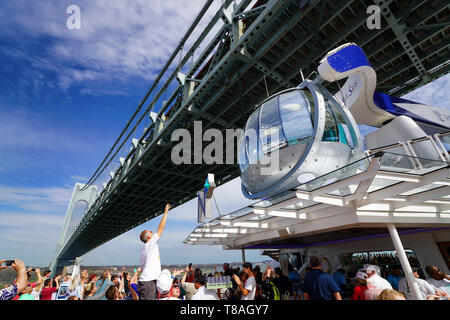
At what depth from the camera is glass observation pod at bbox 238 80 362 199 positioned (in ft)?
11.6

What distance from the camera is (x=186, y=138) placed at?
40.4 feet

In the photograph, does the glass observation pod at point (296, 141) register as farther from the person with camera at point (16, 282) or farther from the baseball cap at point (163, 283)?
the person with camera at point (16, 282)

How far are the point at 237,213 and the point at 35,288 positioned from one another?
5618 mm

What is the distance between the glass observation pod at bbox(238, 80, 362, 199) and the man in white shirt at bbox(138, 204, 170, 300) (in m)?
1.94

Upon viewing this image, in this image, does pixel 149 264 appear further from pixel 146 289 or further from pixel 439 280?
pixel 439 280

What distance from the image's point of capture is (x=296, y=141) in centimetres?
356

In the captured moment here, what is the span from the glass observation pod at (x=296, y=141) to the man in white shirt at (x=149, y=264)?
194 cm

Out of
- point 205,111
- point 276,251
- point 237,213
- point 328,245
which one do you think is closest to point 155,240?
point 237,213

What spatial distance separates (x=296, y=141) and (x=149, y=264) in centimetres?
308

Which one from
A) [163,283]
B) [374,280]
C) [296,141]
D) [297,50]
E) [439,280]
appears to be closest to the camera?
[163,283]

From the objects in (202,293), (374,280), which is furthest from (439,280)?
(202,293)

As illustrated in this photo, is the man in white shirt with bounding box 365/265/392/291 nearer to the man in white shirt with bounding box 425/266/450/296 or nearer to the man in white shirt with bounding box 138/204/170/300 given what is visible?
the man in white shirt with bounding box 425/266/450/296

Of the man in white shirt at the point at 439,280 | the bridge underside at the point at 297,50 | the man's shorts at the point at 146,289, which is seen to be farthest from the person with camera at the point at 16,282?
the bridge underside at the point at 297,50

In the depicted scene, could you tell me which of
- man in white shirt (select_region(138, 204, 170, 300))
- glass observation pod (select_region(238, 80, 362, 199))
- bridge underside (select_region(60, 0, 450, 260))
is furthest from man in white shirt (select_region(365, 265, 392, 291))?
bridge underside (select_region(60, 0, 450, 260))
